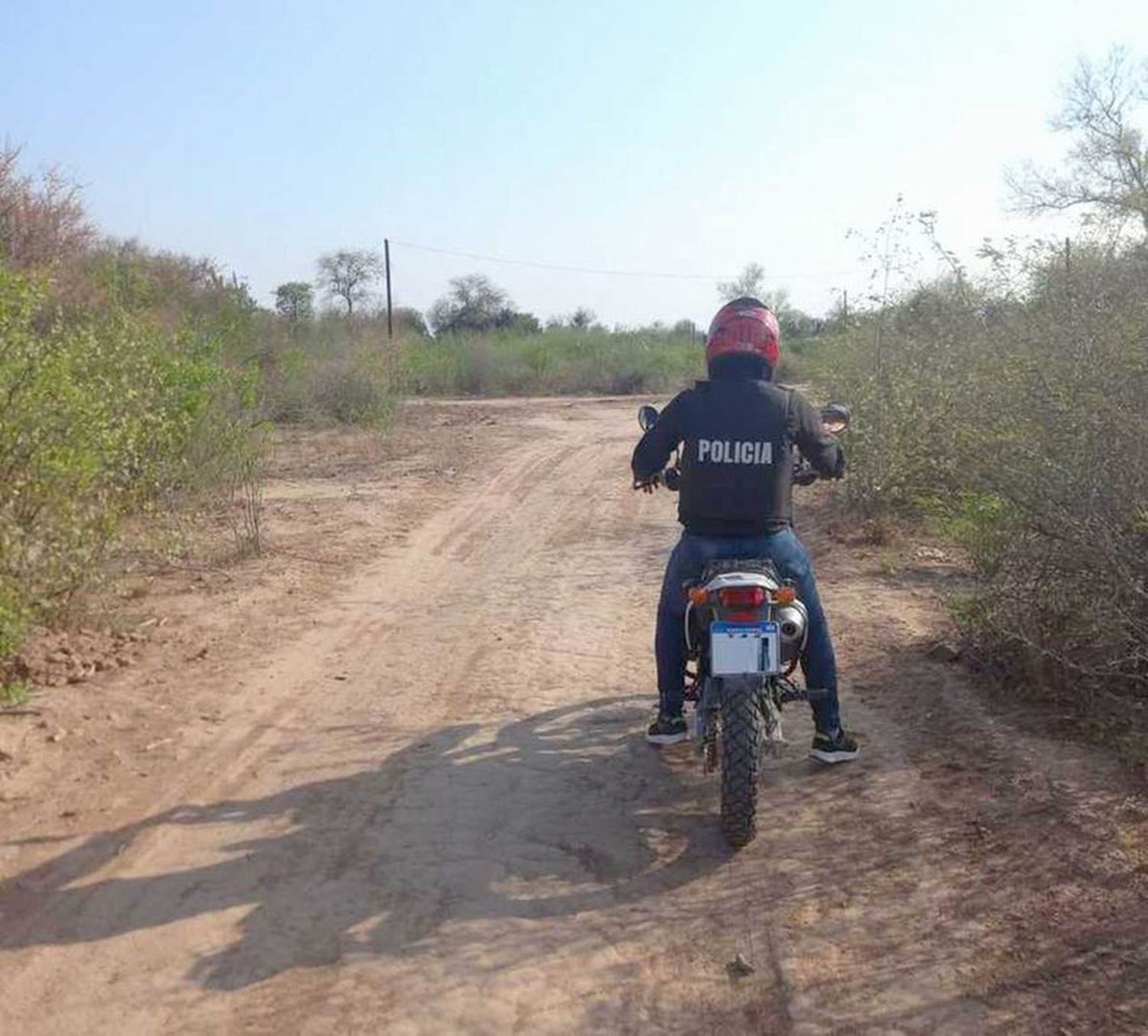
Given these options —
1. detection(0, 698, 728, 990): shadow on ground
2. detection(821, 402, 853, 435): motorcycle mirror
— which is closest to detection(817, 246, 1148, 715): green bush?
detection(821, 402, 853, 435): motorcycle mirror

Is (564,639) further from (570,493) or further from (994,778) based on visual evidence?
(570,493)

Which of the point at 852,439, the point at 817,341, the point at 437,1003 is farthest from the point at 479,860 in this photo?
the point at 817,341

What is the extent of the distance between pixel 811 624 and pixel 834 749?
59 centimetres

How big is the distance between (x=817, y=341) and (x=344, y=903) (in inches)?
553

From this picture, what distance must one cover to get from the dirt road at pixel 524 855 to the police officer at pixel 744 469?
50cm

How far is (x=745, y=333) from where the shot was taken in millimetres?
4965

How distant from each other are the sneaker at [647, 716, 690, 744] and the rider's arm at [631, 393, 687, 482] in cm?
110

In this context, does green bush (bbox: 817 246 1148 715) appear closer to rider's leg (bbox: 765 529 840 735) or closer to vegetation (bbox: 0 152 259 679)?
rider's leg (bbox: 765 529 840 735)

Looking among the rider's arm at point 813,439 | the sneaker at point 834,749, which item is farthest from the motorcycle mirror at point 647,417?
the sneaker at point 834,749

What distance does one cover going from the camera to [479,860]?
4316 mm

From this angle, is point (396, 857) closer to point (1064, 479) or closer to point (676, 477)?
point (676, 477)

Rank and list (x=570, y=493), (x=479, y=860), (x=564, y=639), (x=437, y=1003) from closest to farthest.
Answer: (x=437, y=1003) < (x=479, y=860) < (x=564, y=639) < (x=570, y=493)

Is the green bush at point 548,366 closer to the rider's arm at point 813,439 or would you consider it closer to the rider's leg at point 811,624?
the rider's arm at point 813,439

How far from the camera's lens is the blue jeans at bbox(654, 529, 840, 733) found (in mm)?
4938
